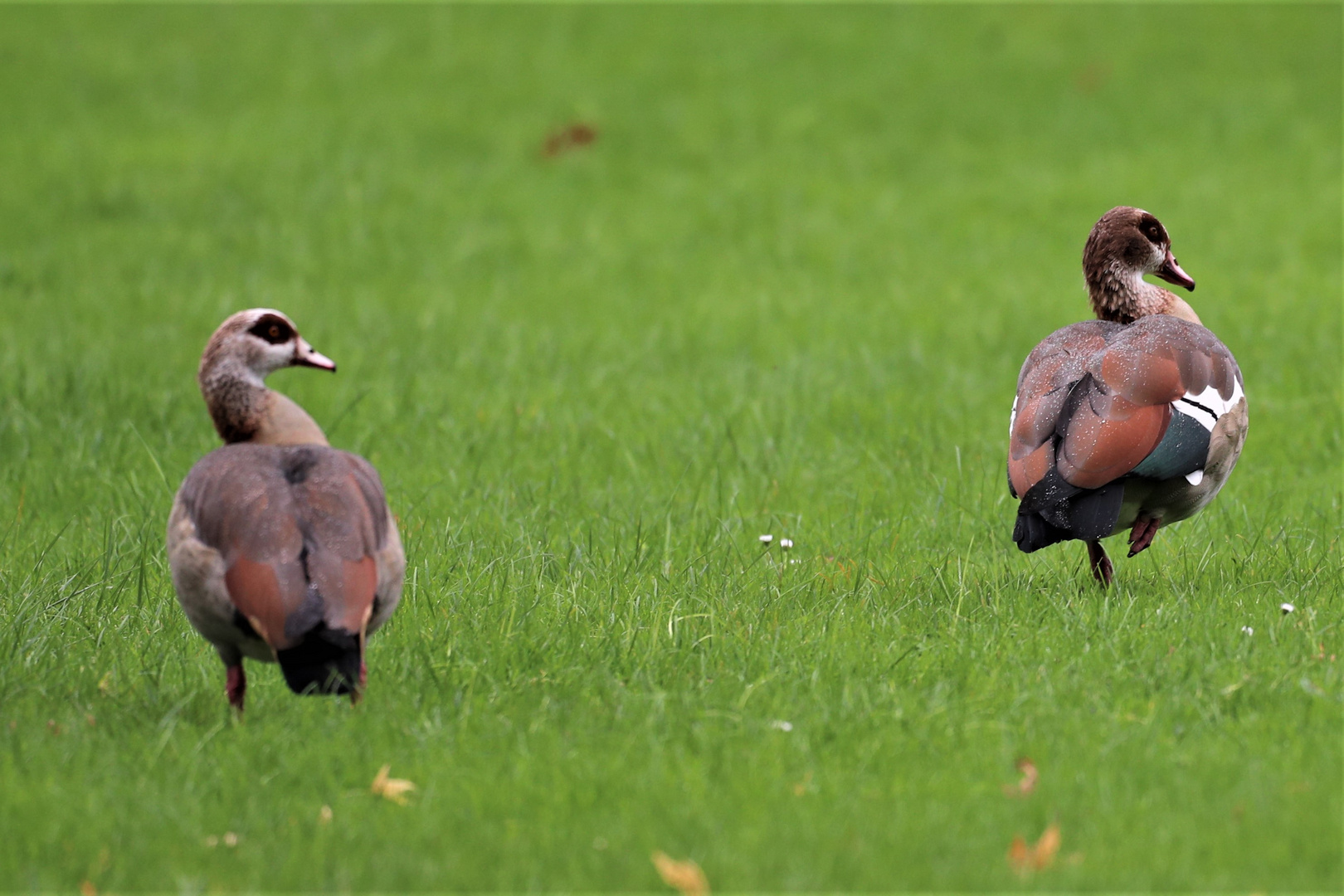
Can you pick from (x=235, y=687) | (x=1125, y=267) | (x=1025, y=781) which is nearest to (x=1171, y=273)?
(x=1125, y=267)

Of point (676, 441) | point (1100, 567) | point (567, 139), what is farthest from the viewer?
point (567, 139)

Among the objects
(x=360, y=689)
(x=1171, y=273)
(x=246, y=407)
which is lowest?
(x=360, y=689)

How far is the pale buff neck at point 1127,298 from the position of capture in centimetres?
630

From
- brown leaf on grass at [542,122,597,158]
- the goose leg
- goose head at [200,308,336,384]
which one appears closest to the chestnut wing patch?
goose head at [200,308,336,384]

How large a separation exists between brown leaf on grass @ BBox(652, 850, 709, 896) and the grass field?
9cm

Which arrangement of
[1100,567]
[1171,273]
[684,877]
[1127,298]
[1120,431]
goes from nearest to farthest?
[684,877], [1120,431], [1100,567], [1127,298], [1171,273]

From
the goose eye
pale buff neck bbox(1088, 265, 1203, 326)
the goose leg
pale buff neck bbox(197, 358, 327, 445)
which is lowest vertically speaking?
the goose leg

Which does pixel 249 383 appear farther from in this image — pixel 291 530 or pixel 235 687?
pixel 235 687

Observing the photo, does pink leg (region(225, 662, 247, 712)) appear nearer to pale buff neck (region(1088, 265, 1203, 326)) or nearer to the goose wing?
the goose wing

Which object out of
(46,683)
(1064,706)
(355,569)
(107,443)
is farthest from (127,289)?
(1064,706)

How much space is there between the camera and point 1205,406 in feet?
17.6

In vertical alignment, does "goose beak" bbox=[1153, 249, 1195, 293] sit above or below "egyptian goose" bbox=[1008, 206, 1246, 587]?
above

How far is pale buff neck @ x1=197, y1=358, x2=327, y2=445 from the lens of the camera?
4.96 meters

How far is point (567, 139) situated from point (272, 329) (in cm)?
1241
